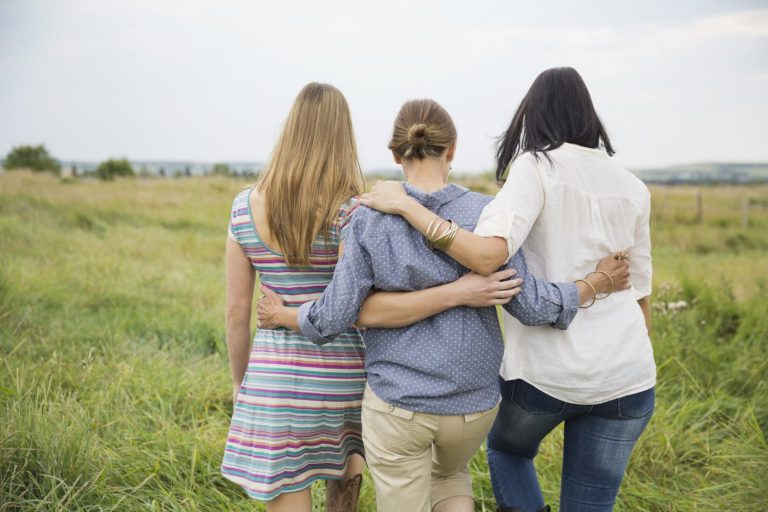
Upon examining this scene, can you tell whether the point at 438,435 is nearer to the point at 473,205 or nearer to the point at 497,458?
the point at 497,458

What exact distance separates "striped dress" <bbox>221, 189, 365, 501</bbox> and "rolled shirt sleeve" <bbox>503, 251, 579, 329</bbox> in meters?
0.57

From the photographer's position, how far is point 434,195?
1.79m

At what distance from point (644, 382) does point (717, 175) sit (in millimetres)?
50008

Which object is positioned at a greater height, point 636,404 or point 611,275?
point 611,275

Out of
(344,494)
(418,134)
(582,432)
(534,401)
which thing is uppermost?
(418,134)

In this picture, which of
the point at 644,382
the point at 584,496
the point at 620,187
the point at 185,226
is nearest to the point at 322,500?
the point at 584,496

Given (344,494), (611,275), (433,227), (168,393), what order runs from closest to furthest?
(433,227) < (611,275) < (344,494) < (168,393)

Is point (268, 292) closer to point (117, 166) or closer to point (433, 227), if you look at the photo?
point (433, 227)

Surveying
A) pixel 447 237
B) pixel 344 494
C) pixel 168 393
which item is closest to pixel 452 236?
pixel 447 237

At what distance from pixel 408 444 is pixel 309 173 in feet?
2.82

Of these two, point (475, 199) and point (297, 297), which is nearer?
point (475, 199)

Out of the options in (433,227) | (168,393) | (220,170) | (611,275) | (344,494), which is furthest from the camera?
(220,170)

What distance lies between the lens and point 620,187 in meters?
1.91

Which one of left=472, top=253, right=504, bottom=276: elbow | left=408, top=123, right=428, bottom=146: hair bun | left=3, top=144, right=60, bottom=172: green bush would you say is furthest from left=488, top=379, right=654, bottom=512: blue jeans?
left=3, top=144, right=60, bottom=172: green bush
